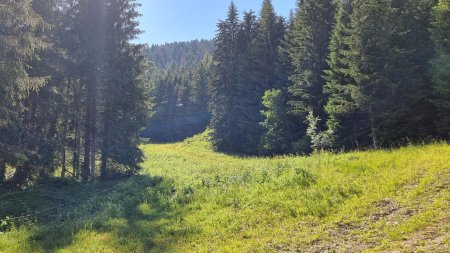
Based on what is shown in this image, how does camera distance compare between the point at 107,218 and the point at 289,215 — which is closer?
the point at 289,215

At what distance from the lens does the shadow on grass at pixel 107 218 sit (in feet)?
32.3

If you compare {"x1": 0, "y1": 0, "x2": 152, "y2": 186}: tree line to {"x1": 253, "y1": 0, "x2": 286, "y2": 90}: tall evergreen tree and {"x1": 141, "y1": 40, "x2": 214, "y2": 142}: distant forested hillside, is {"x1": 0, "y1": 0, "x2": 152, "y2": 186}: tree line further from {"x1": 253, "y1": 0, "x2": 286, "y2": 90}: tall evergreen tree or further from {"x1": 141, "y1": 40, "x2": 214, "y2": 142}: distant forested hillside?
{"x1": 141, "y1": 40, "x2": 214, "y2": 142}: distant forested hillside

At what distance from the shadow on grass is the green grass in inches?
1.9

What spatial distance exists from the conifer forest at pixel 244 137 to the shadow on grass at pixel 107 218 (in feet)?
0.26

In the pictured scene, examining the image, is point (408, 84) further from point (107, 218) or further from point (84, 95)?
point (84, 95)

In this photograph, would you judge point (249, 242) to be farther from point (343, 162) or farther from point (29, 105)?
point (29, 105)

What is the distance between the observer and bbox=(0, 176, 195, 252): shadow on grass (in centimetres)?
984

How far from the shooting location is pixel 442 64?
19.3 m

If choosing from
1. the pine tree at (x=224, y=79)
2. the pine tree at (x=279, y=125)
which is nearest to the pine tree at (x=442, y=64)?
the pine tree at (x=279, y=125)

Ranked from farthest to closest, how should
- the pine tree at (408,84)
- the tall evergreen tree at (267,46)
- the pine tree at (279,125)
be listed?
the tall evergreen tree at (267,46), the pine tree at (279,125), the pine tree at (408,84)

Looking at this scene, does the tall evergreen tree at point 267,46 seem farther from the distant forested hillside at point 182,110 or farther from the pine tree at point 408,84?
the distant forested hillside at point 182,110

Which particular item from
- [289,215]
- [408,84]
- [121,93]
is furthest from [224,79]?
[289,215]

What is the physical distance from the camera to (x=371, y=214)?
8562 mm

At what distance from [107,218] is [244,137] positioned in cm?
3266
